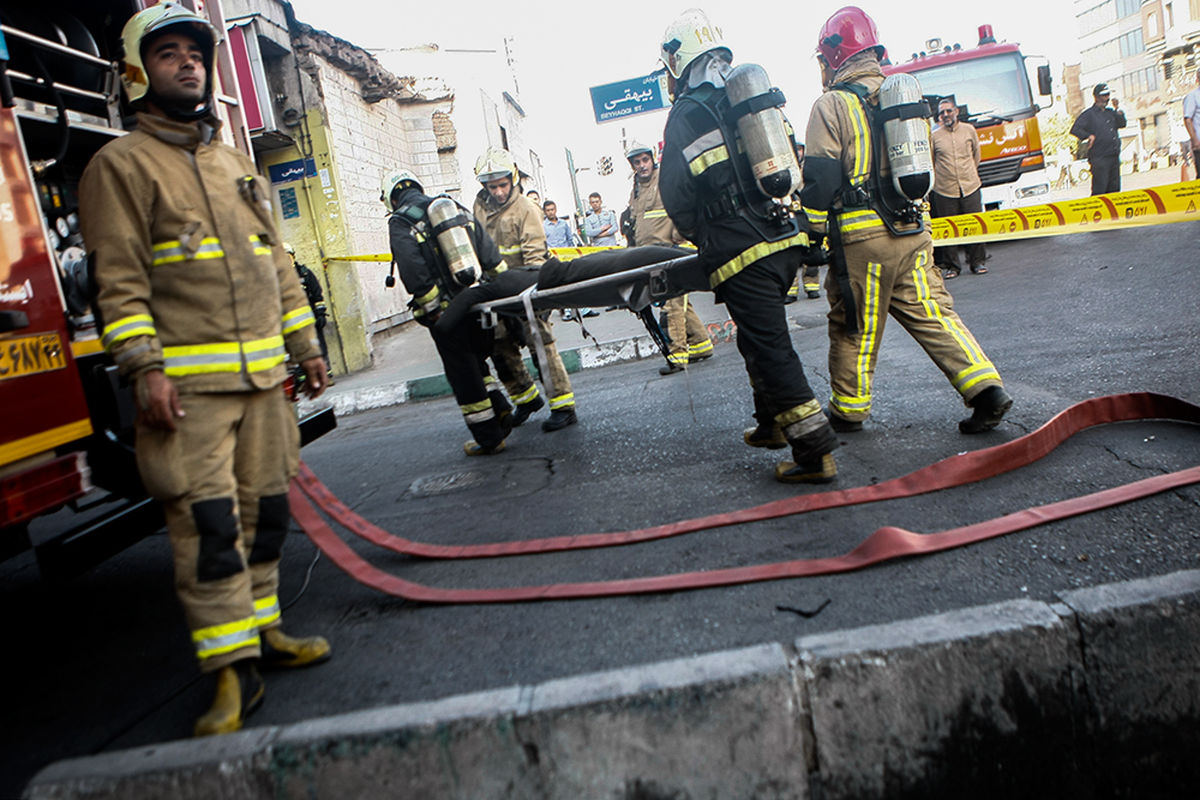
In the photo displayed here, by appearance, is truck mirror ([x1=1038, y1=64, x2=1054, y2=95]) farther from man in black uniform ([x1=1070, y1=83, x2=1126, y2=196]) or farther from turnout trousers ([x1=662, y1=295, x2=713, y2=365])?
turnout trousers ([x1=662, y1=295, x2=713, y2=365])

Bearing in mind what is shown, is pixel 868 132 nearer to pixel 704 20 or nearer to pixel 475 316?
pixel 704 20

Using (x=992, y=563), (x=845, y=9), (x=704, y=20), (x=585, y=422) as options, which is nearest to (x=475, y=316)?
(x=585, y=422)

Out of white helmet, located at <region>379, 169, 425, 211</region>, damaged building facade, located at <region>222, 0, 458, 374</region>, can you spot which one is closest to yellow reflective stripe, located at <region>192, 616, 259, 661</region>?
white helmet, located at <region>379, 169, 425, 211</region>

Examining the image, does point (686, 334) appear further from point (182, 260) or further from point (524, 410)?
point (182, 260)

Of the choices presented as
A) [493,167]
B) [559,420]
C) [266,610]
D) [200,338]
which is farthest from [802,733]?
[493,167]

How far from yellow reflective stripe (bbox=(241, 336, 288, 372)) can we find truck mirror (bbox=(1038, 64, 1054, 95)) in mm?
13412

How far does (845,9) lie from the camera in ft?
13.6

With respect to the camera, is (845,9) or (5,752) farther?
(845,9)

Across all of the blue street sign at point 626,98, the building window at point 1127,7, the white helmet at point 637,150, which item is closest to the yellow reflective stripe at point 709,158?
the white helmet at point 637,150

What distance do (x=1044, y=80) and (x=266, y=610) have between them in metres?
13.8

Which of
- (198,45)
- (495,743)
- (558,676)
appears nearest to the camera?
(495,743)

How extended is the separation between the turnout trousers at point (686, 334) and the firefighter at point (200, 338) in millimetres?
5543

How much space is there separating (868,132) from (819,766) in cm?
318

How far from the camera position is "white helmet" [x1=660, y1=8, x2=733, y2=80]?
3746 millimetres
